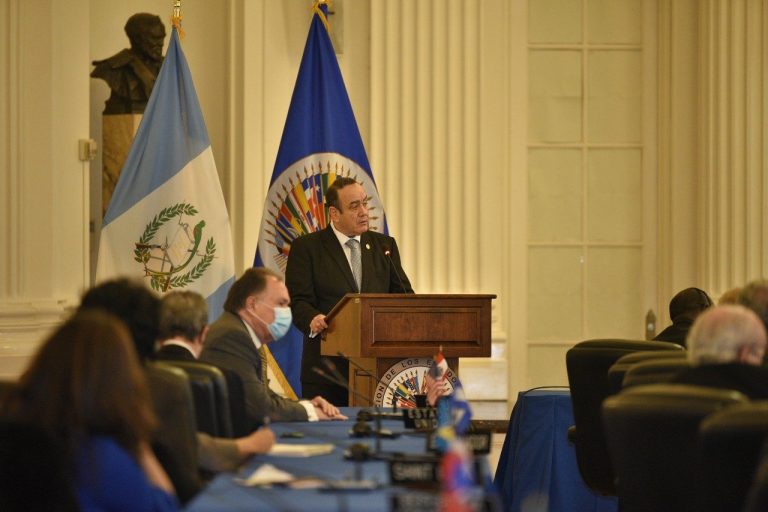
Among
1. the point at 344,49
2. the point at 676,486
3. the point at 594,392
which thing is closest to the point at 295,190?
the point at 344,49

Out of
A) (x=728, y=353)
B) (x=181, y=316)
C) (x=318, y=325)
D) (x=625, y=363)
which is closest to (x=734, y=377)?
(x=728, y=353)

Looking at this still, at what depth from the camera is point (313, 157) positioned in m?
7.92

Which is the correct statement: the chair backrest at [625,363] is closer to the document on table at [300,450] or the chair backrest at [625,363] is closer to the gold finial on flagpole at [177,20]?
the document on table at [300,450]

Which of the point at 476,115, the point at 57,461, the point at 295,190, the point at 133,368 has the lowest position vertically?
the point at 57,461

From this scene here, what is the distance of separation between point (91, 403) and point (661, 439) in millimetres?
1448

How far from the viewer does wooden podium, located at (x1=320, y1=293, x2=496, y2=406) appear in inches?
221

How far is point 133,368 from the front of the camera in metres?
2.62

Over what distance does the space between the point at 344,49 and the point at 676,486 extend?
5723 mm

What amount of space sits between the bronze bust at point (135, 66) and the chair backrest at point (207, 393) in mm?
4549

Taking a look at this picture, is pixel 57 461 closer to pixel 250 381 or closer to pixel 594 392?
pixel 250 381

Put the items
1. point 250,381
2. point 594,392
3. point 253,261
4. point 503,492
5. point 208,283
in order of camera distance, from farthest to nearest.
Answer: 1. point 253,261
2. point 208,283
3. point 503,492
4. point 594,392
5. point 250,381

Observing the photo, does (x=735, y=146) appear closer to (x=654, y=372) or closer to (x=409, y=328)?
(x=409, y=328)

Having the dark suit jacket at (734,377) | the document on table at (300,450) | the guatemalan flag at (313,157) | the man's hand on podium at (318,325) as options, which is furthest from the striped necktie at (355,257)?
the dark suit jacket at (734,377)

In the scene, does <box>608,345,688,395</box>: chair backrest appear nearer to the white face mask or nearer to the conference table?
the conference table
